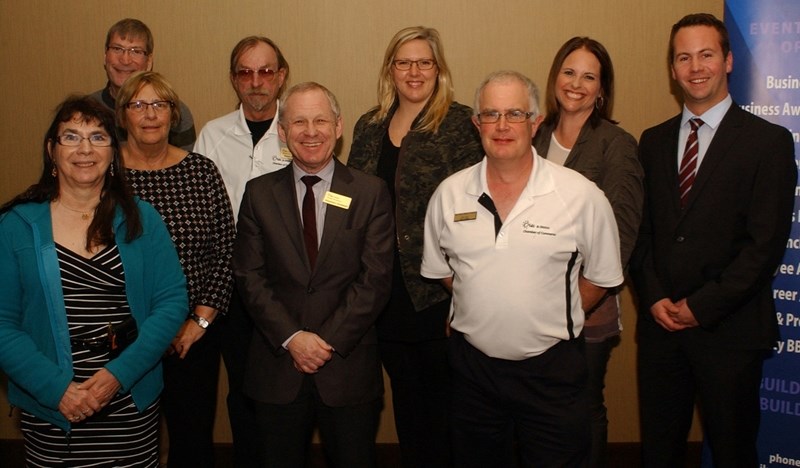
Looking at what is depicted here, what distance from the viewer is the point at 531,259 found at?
2445 millimetres

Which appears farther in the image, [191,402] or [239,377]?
[239,377]

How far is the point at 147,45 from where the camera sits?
11.8ft

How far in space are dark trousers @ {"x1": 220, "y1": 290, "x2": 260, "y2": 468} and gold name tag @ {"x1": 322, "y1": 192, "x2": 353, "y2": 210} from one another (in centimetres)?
84

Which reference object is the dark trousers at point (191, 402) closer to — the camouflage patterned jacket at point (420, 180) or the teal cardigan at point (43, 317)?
the teal cardigan at point (43, 317)

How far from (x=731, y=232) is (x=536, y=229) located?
955 millimetres

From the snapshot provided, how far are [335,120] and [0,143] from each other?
2413mm

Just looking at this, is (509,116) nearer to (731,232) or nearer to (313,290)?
(313,290)

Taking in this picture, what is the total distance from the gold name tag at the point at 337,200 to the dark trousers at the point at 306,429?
660mm

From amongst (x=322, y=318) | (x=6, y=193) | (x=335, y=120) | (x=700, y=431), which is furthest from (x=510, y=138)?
(x=6, y=193)

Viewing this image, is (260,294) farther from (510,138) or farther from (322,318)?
(510,138)

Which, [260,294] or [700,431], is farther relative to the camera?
[700,431]

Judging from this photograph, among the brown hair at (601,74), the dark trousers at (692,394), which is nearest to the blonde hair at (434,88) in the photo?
the brown hair at (601,74)

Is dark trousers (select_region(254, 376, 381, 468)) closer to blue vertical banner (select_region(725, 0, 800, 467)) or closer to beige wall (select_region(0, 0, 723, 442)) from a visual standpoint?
beige wall (select_region(0, 0, 723, 442))

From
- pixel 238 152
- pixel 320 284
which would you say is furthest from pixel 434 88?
pixel 320 284
